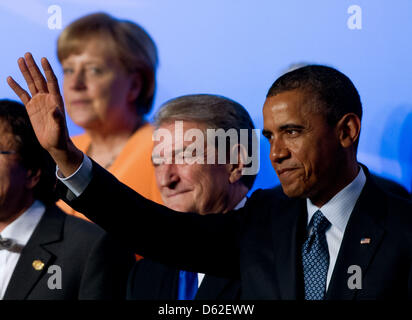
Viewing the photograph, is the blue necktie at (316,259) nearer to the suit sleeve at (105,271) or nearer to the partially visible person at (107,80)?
the suit sleeve at (105,271)

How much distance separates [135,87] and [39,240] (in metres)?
0.84

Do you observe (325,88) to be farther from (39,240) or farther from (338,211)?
(39,240)

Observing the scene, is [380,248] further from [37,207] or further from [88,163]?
[37,207]

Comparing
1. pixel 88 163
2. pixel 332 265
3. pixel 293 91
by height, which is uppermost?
pixel 293 91

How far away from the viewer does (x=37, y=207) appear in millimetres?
2816

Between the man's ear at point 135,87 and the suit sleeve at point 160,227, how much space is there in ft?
3.91

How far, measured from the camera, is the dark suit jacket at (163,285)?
238 centimetres

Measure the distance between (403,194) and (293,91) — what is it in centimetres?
107

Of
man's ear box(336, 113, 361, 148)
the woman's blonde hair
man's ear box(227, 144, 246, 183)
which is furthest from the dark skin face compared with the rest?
the woman's blonde hair

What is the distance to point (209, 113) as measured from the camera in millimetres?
2779

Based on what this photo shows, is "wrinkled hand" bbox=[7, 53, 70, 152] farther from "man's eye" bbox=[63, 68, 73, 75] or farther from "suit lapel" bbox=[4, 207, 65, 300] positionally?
"man's eye" bbox=[63, 68, 73, 75]

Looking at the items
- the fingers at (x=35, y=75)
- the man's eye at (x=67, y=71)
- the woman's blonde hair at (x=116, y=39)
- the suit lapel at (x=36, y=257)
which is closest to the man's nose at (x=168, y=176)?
the suit lapel at (x=36, y=257)

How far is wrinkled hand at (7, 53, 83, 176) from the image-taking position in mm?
1763
